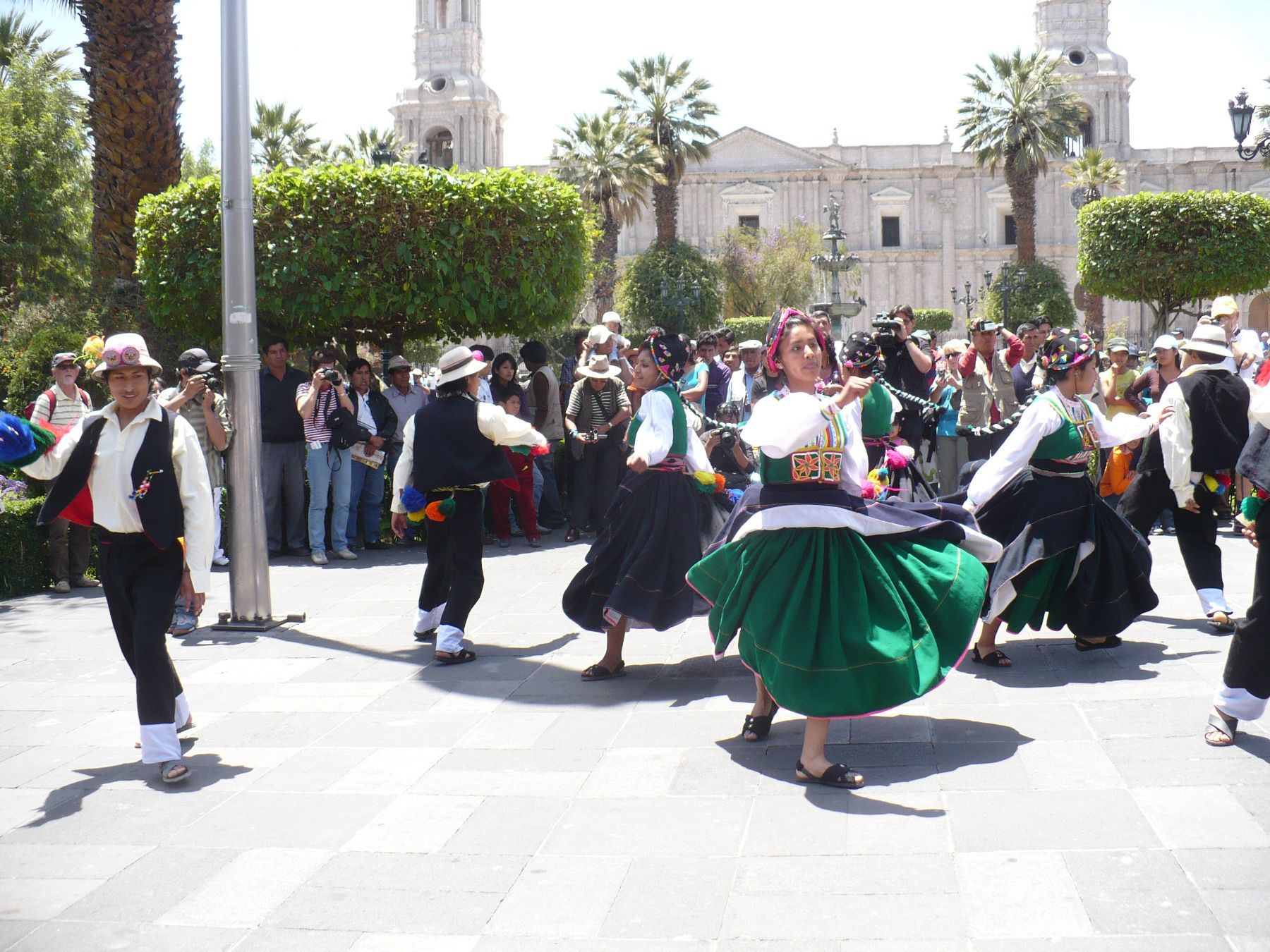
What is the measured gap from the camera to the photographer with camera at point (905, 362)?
984 cm

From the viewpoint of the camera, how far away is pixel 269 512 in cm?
1130

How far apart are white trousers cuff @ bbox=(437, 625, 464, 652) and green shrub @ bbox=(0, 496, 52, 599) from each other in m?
4.09

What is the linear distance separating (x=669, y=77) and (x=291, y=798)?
44.0 metres

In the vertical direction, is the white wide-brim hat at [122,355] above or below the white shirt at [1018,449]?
above

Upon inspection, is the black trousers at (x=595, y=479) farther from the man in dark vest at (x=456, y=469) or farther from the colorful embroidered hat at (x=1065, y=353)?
the colorful embroidered hat at (x=1065, y=353)

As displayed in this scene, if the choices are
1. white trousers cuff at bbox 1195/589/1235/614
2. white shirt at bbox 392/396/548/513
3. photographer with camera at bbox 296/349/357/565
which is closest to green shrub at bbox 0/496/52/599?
photographer with camera at bbox 296/349/357/565

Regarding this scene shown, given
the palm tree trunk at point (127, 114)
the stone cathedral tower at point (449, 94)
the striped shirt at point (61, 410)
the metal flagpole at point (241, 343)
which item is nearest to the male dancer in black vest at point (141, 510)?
the metal flagpole at point (241, 343)

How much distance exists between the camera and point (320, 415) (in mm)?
11094

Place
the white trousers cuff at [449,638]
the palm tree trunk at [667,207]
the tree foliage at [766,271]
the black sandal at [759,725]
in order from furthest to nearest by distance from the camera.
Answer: the tree foliage at [766,271] → the palm tree trunk at [667,207] → the white trousers cuff at [449,638] → the black sandal at [759,725]

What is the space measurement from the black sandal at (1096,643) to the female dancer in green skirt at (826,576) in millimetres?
1778

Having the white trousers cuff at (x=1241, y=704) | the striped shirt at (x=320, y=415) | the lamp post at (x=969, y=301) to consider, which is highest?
the lamp post at (x=969, y=301)

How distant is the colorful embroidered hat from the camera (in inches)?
259

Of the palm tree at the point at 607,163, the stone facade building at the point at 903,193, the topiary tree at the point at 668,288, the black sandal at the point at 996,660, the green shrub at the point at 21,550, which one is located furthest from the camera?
the stone facade building at the point at 903,193

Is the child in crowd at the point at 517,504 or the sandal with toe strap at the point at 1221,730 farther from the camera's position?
the child in crowd at the point at 517,504
